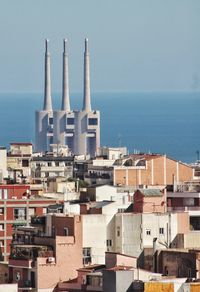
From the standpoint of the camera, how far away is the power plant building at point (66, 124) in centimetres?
14000

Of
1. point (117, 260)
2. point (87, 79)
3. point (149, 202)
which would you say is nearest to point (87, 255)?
point (117, 260)

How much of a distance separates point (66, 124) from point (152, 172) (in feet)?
299

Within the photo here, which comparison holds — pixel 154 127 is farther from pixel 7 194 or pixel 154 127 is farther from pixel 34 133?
pixel 7 194

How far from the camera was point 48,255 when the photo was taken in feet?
121

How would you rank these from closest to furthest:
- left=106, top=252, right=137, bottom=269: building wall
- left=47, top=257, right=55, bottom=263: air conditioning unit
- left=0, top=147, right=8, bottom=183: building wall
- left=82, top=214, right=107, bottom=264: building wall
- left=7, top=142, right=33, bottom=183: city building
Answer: left=106, top=252, right=137, bottom=269: building wall < left=47, top=257, right=55, bottom=263: air conditioning unit < left=82, top=214, right=107, bottom=264: building wall < left=7, top=142, right=33, bottom=183: city building < left=0, top=147, right=8, bottom=183: building wall

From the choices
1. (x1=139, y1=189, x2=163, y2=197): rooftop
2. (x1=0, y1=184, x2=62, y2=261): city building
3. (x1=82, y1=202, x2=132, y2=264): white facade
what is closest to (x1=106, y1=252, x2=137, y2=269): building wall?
(x1=82, y1=202, x2=132, y2=264): white facade

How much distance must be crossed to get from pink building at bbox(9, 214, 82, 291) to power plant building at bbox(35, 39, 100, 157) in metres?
88.8

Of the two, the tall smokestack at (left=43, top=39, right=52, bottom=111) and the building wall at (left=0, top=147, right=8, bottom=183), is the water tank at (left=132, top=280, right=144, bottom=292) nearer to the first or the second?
the building wall at (left=0, top=147, right=8, bottom=183)

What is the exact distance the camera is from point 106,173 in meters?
63.0

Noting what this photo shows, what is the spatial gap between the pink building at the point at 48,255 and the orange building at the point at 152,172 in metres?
18.2

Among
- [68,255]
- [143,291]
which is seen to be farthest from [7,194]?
[143,291]

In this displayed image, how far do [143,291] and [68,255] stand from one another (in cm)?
385

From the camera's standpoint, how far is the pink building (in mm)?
36344

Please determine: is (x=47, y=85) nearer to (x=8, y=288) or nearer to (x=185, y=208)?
(x=185, y=208)
